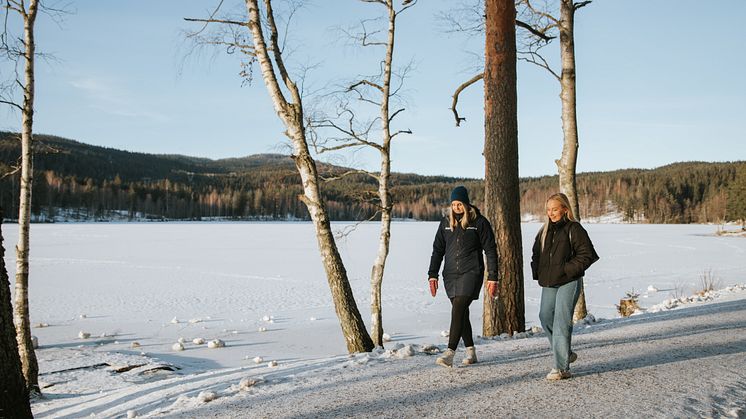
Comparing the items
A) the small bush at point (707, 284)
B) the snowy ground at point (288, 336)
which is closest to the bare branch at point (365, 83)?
the snowy ground at point (288, 336)

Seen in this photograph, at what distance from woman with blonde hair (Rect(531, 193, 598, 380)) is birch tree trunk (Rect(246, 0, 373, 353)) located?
3224 millimetres

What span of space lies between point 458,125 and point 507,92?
1782mm

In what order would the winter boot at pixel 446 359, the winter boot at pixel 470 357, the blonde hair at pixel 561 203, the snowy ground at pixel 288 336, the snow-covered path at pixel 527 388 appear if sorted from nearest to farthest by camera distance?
the snow-covered path at pixel 527 388, the snowy ground at pixel 288 336, the blonde hair at pixel 561 203, the winter boot at pixel 446 359, the winter boot at pixel 470 357

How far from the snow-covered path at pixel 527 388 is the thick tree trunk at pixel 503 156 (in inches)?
41.2

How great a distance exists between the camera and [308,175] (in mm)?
7352

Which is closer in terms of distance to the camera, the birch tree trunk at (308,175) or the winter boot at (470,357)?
the winter boot at (470,357)

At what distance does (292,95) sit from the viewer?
23.9ft

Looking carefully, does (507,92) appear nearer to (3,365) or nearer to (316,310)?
(3,365)

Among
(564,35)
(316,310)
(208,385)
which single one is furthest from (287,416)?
(316,310)

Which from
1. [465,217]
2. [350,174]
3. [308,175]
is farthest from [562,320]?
[350,174]

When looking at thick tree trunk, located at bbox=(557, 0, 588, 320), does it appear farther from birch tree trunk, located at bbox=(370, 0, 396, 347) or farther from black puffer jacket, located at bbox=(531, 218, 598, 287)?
black puffer jacket, located at bbox=(531, 218, 598, 287)

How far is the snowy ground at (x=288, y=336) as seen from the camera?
433 cm

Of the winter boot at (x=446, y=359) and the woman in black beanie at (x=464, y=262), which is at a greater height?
the woman in black beanie at (x=464, y=262)

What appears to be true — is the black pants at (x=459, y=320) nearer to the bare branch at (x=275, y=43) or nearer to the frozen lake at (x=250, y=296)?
the bare branch at (x=275, y=43)
